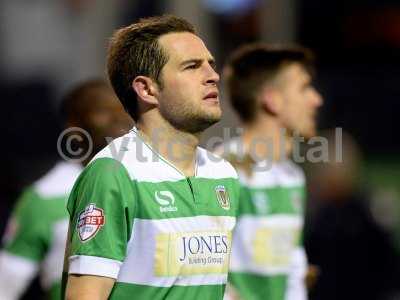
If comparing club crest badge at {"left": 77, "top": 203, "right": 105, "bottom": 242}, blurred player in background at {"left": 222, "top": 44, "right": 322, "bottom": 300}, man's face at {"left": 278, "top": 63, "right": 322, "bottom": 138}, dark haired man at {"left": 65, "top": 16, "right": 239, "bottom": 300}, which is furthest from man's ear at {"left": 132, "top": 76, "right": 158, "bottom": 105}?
man's face at {"left": 278, "top": 63, "right": 322, "bottom": 138}

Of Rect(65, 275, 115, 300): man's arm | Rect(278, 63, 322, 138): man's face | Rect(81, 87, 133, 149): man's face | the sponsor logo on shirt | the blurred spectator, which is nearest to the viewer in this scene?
Rect(65, 275, 115, 300): man's arm

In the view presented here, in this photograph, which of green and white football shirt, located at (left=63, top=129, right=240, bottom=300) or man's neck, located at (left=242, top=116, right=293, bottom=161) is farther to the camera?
man's neck, located at (left=242, top=116, right=293, bottom=161)

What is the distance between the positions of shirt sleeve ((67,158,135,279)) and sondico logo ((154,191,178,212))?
11cm

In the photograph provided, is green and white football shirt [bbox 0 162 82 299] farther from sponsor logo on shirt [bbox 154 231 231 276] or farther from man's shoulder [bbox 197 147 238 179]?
sponsor logo on shirt [bbox 154 231 231 276]

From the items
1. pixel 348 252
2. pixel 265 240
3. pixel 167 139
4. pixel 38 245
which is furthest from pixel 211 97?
pixel 348 252

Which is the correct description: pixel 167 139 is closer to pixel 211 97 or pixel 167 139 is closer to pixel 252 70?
pixel 211 97

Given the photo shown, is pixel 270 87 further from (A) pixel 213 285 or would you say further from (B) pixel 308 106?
(A) pixel 213 285

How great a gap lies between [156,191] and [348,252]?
17.8 ft

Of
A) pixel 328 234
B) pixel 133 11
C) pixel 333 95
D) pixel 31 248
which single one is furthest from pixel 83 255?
pixel 133 11

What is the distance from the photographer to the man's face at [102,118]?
7.06 m

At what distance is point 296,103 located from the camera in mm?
7383

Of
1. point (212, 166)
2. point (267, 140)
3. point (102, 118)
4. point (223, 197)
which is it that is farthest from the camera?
point (267, 140)

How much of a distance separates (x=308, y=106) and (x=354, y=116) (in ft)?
18.6

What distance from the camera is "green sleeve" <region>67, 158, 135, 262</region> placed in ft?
15.1
